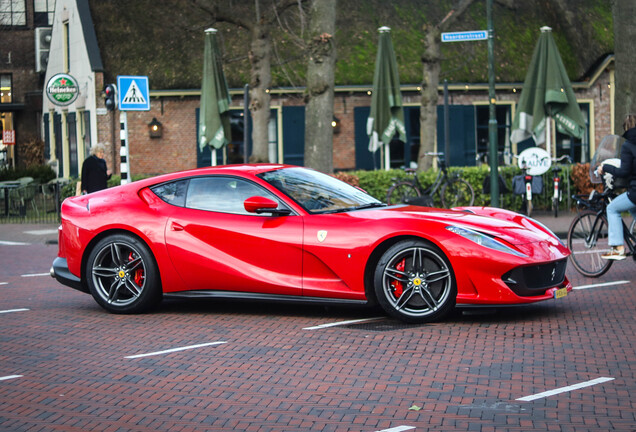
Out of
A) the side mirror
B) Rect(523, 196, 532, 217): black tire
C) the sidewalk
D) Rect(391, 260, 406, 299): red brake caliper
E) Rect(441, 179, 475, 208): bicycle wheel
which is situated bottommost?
the sidewalk

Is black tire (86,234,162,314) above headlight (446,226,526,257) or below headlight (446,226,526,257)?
below

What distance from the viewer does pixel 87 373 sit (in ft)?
22.4

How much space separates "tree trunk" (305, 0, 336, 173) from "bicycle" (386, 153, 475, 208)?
5.63 feet

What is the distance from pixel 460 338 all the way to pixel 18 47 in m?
48.1

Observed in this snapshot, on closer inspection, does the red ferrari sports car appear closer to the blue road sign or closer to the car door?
the car door

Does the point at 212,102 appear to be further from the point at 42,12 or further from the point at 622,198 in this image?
the point at 42,12

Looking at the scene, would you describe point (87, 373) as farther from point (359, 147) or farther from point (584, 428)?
point (359, 147)

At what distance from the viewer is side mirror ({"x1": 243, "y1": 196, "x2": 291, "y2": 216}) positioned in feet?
28.5

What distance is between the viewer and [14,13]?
52.3 metres

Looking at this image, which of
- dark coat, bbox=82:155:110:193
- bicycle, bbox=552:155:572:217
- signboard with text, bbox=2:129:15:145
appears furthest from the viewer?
signboard with text, bbox=2:129:15:145

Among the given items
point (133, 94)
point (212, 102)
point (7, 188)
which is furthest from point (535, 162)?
point (7, 188)

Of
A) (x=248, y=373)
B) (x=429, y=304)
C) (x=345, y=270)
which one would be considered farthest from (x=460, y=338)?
(x=248, y=373)

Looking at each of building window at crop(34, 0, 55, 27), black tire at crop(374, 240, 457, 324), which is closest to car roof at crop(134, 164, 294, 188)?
black tire at crop(374, 240, 457, 324)

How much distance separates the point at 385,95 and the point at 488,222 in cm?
1849
